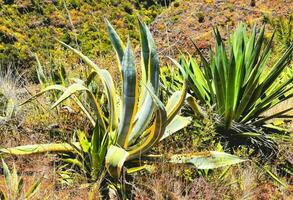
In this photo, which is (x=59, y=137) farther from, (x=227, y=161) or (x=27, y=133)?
(x=227, y=161)

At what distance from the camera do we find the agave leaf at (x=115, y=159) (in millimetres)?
2779

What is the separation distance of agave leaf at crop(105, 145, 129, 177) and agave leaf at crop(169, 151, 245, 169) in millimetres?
352

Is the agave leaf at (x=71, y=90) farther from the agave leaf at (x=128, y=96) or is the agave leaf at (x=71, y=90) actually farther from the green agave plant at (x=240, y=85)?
the green agave plant at (x=240, y=85)

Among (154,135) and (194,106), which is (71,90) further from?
(194,106)

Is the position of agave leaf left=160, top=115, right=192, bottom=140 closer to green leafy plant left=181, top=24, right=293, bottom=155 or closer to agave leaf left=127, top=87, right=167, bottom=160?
agave leaf left=127, top=87, right=167, bottom=160

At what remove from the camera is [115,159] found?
110 inches

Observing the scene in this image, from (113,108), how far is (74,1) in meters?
35.4

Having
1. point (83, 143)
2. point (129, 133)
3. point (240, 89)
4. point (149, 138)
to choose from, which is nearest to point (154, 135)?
point (149, 138)

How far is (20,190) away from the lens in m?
2.76

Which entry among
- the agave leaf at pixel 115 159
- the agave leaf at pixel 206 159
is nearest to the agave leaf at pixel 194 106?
the agave leaf at pixel 206 159

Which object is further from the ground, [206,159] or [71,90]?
[71,90]

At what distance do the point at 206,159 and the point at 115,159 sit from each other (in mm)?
599

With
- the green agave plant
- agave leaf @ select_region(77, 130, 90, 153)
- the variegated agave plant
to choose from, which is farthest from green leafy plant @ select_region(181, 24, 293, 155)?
agave leaf @ select_region(77, 130, 90, 153)

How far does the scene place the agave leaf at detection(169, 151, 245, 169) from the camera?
2986 mm
